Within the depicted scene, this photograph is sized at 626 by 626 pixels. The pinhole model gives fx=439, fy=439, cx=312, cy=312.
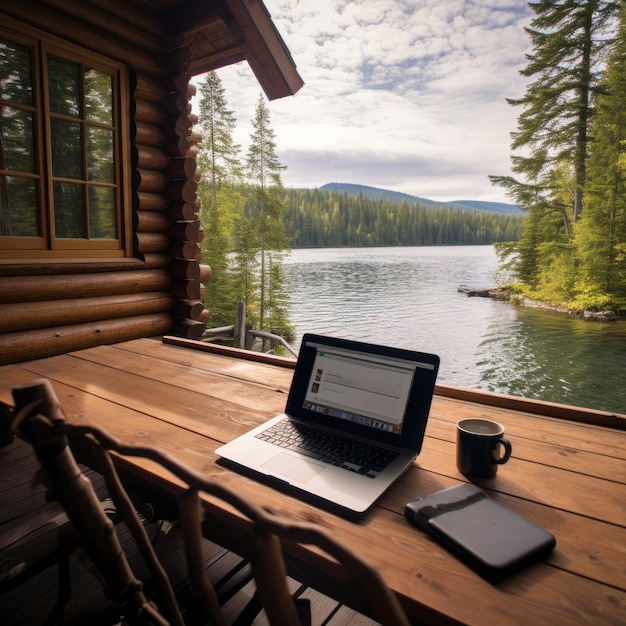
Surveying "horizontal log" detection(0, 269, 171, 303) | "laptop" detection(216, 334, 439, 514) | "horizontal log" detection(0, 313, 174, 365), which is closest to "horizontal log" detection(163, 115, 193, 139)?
"horizontal log" detection(0, 269, 171, 303)

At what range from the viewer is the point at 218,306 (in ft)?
62.1

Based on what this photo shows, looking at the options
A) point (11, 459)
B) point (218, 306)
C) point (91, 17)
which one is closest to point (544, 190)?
point (218, 306)

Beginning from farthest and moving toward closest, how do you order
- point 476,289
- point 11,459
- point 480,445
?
point 476,289 → point 11,459 → point 480,445

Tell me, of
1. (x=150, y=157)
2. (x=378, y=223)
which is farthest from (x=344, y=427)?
(x=378, y=223)

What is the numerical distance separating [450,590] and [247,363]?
61.7 inches

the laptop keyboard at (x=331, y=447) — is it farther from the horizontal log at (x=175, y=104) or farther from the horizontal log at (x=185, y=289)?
the horizontal log at (x=175, y=104)

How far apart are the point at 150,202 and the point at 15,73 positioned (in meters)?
1.32

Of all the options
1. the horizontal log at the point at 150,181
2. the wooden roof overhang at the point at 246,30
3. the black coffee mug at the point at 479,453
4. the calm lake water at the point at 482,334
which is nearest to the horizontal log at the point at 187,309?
the horizontal log at the point at 150,181

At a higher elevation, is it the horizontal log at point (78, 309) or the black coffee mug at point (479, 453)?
the black coffee mug at point (479, 453)

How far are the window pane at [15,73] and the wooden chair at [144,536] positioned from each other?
11.2 feet

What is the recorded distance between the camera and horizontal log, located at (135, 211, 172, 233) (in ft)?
13.0

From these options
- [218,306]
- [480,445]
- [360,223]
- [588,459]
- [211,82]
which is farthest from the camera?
[360,223]

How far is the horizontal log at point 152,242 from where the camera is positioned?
396 centimetres

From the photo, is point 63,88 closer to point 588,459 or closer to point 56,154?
point 56,154
